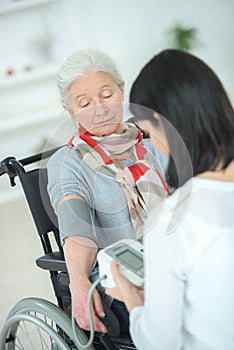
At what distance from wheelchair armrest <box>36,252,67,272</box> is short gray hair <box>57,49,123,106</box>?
1.40 feet

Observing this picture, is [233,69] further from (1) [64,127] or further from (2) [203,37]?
(1) [64,127]

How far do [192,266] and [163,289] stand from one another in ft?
0.21

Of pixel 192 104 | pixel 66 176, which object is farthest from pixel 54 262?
pixel 192 104

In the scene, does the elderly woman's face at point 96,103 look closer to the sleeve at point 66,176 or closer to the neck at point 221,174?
the sleeve at point 66,176

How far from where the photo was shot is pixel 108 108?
1.50m

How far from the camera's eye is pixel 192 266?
909 mm

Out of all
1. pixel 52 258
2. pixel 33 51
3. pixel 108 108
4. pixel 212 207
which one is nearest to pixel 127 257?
pixel 212 207

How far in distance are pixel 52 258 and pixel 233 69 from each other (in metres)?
3.61

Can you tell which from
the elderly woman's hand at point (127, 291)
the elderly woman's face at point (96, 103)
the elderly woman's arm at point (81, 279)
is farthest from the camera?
the elderly woman's face at point (96, 103)

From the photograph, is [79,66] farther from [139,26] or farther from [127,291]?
[139,26]

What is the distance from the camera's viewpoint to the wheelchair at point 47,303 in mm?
1303

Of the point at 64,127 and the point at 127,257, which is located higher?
the point at 64,127

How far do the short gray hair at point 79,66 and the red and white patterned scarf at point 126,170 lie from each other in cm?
13

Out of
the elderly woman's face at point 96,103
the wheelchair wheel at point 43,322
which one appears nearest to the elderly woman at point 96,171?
the elderly woman's face at point 96,103
